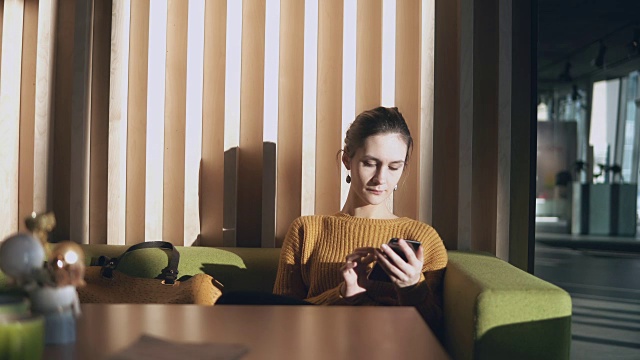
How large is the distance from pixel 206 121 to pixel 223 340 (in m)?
1.76

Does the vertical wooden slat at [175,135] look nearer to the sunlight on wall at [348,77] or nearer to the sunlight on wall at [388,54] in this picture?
the sunlight on wall at [348,77]

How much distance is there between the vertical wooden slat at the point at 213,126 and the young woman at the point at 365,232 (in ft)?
2.02

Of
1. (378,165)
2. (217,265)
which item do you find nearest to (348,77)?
(378,165)

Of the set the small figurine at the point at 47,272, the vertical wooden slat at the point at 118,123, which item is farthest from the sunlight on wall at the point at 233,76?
the small figurine at the point at 47,272

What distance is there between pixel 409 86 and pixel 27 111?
1.54 metres

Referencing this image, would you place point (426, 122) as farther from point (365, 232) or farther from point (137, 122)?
point (137, 122)

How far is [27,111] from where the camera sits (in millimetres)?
3010

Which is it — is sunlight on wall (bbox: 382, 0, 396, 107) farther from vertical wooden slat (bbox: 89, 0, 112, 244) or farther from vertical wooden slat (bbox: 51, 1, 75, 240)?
vertical wooden slat (bbox: 51, 1, 75, 240)

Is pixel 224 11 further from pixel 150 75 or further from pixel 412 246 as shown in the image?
pixel 412 246

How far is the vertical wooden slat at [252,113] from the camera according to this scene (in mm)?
2906

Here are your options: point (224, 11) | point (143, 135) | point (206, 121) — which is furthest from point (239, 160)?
point (224, 11)

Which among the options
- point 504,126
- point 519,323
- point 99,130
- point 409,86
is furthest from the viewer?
point 99,130

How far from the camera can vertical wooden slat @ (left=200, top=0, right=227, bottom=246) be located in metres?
2.91

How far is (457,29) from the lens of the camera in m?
2.82
